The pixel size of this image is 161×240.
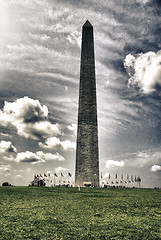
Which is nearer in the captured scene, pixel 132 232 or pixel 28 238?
pixel 28 238

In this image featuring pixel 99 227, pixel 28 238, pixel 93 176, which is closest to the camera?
pixel 28 238

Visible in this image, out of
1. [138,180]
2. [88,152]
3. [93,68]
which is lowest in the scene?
[138,180]

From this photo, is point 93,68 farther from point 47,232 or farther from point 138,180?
point 47,232

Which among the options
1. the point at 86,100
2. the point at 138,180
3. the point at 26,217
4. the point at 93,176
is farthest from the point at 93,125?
the point at 26,217

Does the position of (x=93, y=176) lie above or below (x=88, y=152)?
below

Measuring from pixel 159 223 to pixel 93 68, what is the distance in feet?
140

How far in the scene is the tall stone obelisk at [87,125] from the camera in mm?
42625

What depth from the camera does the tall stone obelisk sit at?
1678 inches

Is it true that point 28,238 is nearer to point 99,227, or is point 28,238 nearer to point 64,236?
point 64,236

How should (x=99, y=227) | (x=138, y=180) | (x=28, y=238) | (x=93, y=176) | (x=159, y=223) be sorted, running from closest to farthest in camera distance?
(x=28, y=238), (x=99, y=227), (x=159, y=223), (x=93, y=176), (x=138, y=180)

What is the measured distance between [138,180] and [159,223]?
4394cm

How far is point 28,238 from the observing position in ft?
16.9

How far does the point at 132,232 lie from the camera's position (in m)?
5.60

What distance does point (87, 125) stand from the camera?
145 feet
